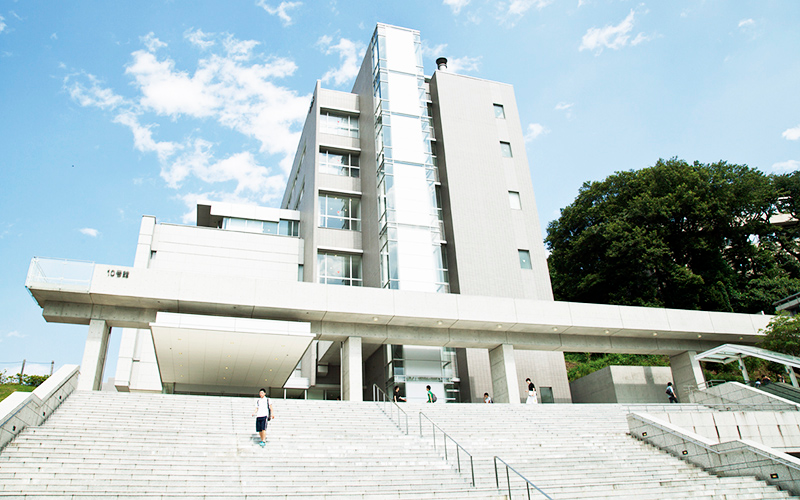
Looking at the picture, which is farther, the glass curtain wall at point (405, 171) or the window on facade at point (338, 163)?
the window on facade at point (338, 163)

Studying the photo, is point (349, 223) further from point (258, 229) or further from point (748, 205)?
point (748, 205)

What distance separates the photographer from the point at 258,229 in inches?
1480

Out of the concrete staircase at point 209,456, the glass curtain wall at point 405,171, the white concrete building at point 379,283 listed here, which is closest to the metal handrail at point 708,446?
the concrete staircase at point 209,456

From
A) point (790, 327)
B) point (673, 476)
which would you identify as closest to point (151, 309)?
point (673, 476)

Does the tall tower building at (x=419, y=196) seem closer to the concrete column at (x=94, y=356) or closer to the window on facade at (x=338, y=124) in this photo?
the window on facade at (x=338, y=124)

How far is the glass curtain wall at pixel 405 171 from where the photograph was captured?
1163 inches

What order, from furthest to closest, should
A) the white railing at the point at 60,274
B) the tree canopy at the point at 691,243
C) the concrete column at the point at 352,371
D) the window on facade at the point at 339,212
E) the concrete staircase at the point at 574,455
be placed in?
the tree canopy at the point at 691,243 → the window on facade at the point at 339,212 → the concrete column at the point at 352,371 → the white railing at the point at 60,274 → the concrete staircase at the point at 574,455

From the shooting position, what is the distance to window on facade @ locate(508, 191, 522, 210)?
113 feet

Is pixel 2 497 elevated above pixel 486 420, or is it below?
below

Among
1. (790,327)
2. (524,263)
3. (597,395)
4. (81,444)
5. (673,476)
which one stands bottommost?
(673,476)

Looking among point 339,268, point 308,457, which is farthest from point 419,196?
point 308,457

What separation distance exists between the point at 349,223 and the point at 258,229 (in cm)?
684

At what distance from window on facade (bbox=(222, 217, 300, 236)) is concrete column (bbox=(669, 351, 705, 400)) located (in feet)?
80.4

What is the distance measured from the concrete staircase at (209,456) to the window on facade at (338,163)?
70.3 feet
